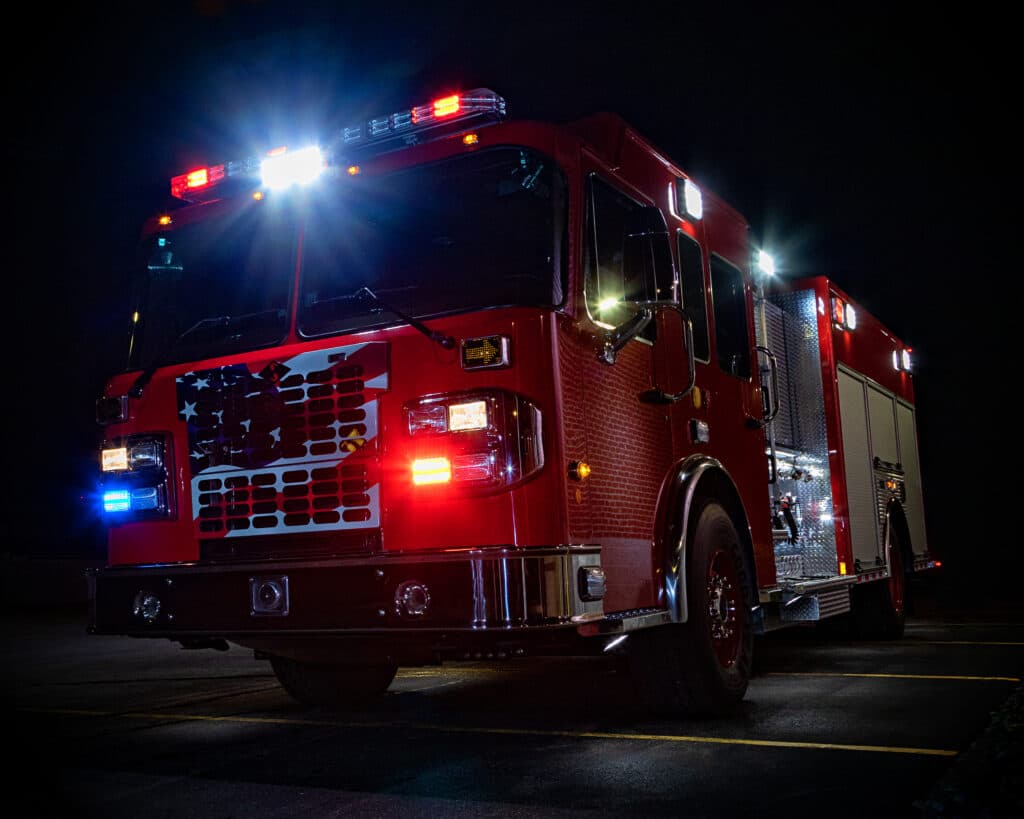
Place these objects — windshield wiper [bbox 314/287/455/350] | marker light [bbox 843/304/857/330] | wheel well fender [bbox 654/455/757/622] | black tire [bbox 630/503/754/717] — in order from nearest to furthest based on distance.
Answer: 1. windshield wiper [bbox 314/287/455/350]
2. wheel well fender [bbox 654/455/757/622]
3. black tire [bbox 630/503/754/717]
4. marker light [bbox 843/304/857/330]

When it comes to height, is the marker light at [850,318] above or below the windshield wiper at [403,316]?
above

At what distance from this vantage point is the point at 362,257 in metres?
5.05

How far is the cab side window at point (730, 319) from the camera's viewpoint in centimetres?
640

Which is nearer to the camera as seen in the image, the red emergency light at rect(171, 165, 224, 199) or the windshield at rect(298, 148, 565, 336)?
the windshield at rect(298, 148, 565, 336)

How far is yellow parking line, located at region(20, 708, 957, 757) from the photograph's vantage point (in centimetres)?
469

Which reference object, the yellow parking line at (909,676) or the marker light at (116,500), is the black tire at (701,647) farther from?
the marker light at (116,500)

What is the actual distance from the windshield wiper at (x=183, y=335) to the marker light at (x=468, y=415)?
1.21 meters

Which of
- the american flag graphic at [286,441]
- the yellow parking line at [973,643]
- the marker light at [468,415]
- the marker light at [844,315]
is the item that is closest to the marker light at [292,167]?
the american flag graphic at [286,441]

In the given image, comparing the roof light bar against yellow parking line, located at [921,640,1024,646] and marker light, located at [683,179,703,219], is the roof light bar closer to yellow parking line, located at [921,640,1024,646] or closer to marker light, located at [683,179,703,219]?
marker light, located at [683,179,703,219]

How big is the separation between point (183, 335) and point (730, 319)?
320 centimetres

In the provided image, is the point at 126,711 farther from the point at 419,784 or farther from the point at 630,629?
the point at 630,629

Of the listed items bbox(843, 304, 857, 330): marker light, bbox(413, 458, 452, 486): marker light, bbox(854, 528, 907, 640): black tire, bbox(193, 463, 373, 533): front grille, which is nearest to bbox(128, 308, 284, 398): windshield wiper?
bbox(193, 463, 373, 533): front grille

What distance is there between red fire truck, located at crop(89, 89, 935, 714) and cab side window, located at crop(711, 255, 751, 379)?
17cm

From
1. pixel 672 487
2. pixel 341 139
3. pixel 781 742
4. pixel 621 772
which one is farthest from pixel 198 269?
pixel 781 742
